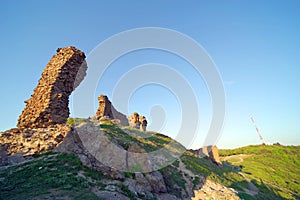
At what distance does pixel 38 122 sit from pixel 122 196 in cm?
916

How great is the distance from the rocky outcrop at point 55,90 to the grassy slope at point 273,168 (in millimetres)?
31866

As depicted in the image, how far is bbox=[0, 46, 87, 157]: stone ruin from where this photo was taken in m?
11.8

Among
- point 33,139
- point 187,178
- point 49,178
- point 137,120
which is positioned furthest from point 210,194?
point 137,120

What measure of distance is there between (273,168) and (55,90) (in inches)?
2493

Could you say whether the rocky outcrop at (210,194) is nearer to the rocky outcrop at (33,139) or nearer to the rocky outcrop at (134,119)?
the rocky outcrop at (33,139)

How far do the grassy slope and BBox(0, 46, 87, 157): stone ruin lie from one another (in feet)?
104

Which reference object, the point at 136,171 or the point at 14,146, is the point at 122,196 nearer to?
the point at 136,171

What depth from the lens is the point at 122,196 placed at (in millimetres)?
8570

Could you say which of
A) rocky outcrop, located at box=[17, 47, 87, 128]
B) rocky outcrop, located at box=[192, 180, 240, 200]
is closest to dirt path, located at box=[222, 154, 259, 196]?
rocky outcrop, located at box=[192, 180, 240, 200]

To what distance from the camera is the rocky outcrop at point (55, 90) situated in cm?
1406

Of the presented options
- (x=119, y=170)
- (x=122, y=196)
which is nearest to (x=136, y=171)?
(x=119, y=170)

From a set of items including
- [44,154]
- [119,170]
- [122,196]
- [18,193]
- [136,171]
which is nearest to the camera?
[18,193]

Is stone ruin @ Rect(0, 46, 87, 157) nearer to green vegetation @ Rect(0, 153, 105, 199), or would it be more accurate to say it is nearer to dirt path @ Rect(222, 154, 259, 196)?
green vegetation @ Rect(0, 153, 105, 199)

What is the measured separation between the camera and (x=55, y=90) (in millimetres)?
14836
